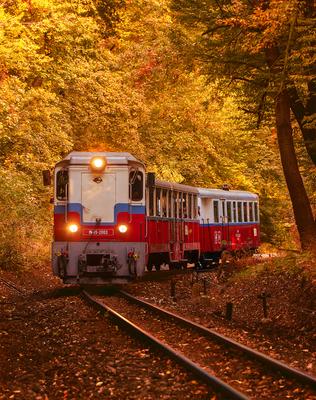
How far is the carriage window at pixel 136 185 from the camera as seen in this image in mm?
17750

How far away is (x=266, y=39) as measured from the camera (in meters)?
13.5

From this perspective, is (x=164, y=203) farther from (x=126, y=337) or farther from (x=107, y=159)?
(x=126, y=337)

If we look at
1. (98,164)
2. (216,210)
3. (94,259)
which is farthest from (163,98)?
(94,259)

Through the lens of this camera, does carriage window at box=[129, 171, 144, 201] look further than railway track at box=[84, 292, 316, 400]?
Yes

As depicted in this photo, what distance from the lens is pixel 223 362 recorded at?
908 centimetres

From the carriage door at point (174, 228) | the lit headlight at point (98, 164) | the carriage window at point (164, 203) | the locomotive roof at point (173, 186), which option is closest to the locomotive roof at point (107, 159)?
the lit headlight at point (98, 164)

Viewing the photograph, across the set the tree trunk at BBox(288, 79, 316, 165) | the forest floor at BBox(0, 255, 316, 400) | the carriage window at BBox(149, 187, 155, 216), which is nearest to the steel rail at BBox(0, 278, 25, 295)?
the forest floor at BBox(0, 255, 316, 400)

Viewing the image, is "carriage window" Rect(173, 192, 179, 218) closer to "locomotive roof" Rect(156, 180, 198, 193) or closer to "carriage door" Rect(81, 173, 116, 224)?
"locomotive roof" Rect(156, 180, 198, 193)

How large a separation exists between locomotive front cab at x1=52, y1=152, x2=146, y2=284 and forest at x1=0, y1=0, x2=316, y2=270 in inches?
120

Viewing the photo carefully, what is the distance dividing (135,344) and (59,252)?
718 cm

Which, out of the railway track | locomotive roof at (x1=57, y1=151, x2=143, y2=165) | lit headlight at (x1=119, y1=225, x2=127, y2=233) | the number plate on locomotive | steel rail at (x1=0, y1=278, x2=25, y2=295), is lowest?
the railway track

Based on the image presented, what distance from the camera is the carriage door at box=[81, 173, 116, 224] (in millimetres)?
17594

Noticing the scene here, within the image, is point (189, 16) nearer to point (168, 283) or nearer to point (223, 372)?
point (168, 283)

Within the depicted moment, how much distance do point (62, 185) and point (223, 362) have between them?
970 cm
